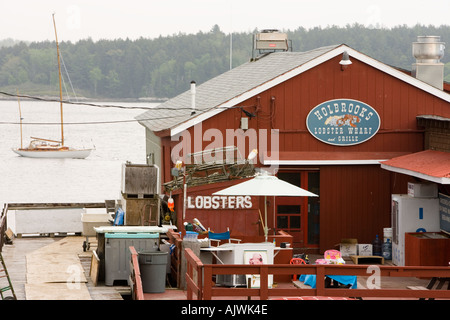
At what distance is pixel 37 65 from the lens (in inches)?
5463

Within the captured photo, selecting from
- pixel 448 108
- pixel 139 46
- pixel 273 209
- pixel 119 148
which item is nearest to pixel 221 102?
pixel 273 209

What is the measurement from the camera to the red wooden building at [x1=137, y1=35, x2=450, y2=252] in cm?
2350

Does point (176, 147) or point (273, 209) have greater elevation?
point (176, 147)

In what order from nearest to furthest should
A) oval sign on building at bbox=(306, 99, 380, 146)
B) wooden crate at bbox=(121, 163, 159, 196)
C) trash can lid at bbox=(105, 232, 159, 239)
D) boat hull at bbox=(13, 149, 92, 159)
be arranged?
trash can lid at bbox=(105, 232, 159, 239) < wooden crate at bbox=(121, 163, 159, 196) < oval sign on building at bbox=(306, 99, 380, 146) < boat hull at bbox=(13, 149, 92, 159)

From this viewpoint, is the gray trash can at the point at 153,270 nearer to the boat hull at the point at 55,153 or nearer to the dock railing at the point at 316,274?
the dock railing at the point at 316,274

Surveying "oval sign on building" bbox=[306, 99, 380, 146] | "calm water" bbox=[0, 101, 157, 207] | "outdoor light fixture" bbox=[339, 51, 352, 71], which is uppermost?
Answer: "outdoor light fixture" bbox=[339, 51, 352, 71]

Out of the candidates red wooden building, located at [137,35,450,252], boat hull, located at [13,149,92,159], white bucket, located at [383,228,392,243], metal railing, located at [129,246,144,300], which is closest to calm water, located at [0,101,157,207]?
boat hull, located at [13,149,92,159]

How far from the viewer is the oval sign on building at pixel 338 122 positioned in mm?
23859

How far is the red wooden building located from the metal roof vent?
2.65 metres

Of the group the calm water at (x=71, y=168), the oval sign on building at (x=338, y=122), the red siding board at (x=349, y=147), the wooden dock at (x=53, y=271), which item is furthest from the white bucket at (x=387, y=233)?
the calm water at (x=71, y=168)

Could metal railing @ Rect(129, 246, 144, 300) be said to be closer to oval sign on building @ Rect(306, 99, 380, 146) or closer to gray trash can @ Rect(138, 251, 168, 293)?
gray trash can @ Rect(138, 251, 168, 293)

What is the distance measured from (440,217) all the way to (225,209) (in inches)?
209

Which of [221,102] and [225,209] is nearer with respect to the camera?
[225,209]
